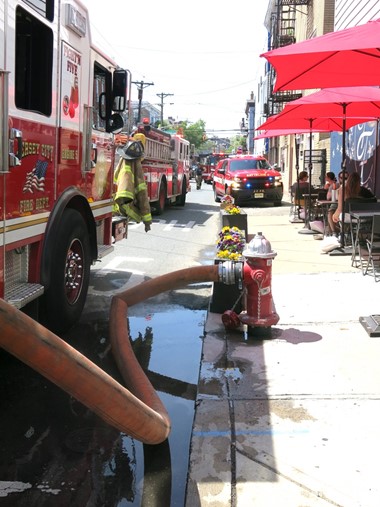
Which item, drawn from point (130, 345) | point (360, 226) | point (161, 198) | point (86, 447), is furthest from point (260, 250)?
point (161, 198)

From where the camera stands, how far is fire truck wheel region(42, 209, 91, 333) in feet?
17.4

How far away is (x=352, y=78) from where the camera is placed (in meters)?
6.81

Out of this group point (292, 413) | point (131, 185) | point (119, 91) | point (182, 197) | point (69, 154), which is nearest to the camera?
point (292, 413)

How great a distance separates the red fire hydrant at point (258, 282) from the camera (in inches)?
212

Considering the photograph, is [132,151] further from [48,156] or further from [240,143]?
[240,143]

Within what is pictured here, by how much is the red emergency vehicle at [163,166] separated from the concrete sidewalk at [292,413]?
30.1 feet

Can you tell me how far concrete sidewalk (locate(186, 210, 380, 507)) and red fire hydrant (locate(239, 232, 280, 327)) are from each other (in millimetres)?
219

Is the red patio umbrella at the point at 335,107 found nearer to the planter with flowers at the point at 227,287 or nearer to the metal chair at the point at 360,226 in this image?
the metal chair at the point at 360,226

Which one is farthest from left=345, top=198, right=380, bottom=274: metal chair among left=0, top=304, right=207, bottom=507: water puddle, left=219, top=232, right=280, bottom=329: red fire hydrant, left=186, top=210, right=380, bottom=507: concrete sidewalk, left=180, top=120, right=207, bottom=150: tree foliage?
left=180, top=120, right=207, bottom=150: tree foliage

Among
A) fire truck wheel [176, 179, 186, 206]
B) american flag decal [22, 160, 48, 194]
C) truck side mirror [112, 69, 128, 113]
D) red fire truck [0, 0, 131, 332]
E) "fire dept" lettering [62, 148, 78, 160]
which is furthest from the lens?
fire truck wheel [176, 179, 186, 206]

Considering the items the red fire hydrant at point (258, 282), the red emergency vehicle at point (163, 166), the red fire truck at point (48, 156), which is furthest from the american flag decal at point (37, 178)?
the red emergency vehicle at point (163, 166)

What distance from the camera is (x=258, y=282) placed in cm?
538

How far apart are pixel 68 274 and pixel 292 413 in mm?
2722

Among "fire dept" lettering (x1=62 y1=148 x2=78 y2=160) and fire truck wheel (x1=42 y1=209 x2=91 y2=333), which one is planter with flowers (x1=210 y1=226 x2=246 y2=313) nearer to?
fire truck wheel (x1=42 y1=209 x2=91 y2=333)
